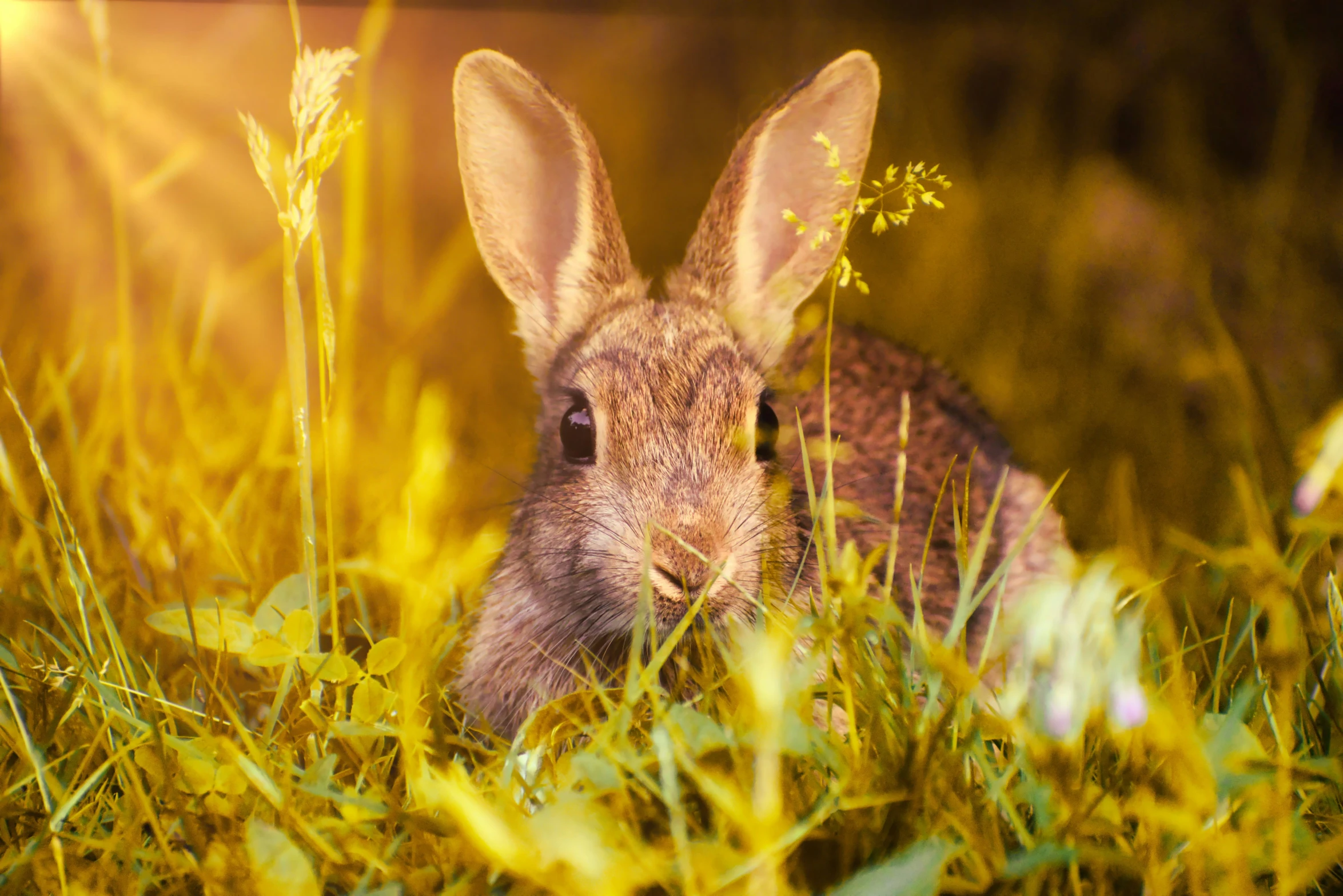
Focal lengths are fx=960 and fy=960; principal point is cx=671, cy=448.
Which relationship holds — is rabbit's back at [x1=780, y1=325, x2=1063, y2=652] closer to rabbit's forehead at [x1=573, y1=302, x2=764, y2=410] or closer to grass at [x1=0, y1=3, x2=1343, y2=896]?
rabbit's forehead at [x1=573, y1=302, x2=764, y2=410]

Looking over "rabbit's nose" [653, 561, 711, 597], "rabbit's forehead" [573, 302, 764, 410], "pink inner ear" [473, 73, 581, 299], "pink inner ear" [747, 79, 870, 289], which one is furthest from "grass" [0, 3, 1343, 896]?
"pink inner ear" [747, 79, 870, 289]

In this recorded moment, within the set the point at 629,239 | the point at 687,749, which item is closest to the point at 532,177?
the point at 629,239

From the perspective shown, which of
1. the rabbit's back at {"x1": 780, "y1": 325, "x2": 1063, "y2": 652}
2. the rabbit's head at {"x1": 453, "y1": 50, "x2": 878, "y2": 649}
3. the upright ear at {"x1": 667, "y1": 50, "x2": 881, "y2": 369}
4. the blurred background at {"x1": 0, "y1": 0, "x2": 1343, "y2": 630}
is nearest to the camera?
the rabbit's head at {"x1": 453, "y1": 50, "x2": 878, "y2": 649}

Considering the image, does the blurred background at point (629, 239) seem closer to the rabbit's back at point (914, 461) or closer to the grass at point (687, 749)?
the rabbit's back at point (914, 461)

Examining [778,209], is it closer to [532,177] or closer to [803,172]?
[803,172]

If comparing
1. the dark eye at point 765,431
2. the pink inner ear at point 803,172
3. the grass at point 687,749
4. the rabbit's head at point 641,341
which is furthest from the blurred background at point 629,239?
the dark eye at point 765,431

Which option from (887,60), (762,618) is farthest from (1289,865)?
(887,60)
